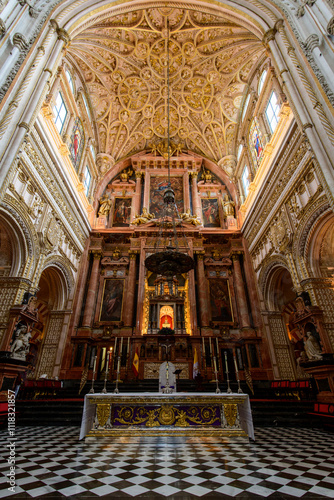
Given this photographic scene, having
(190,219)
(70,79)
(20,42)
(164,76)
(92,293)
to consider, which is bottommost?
(92,293)

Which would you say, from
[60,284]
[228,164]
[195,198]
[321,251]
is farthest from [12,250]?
[228,164]

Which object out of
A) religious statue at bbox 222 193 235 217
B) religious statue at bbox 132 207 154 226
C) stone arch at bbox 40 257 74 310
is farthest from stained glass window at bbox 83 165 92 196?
religious statue at bbox 222 193 235 217

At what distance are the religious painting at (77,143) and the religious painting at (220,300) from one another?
9597 mm

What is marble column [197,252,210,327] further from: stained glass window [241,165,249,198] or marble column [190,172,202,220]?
stained glass window [241,165,249,198]

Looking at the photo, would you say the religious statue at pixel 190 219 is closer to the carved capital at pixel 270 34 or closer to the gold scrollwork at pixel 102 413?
the carved capital at pixel 270 34

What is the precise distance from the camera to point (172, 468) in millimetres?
3639

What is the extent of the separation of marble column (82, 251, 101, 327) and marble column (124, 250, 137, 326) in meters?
1.69

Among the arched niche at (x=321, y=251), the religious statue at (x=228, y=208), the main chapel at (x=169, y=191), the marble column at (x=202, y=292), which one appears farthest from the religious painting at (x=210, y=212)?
the arched niche at (x=321, y=251)

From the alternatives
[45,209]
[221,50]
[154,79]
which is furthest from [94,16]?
[45,209]

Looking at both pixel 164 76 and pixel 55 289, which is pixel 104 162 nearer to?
pixel 164 76

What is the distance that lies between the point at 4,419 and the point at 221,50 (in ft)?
56.9

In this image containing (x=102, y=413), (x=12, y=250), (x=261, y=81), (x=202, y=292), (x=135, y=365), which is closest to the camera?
(x=102, y=413)

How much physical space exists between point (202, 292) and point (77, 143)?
33.3ft

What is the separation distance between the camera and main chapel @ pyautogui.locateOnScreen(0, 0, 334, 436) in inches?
303
